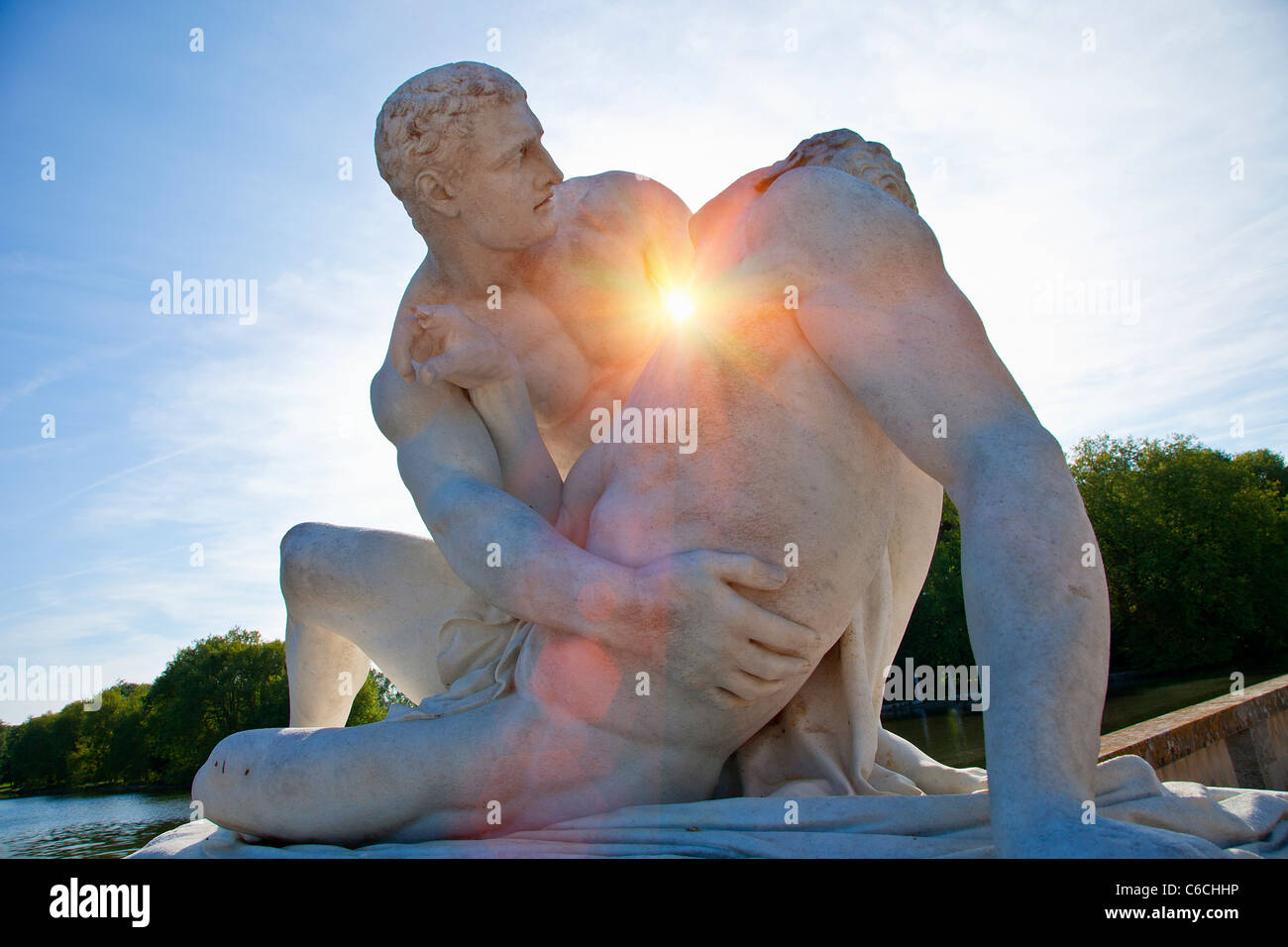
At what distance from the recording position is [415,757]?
2.62m

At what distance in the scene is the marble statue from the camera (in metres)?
2.03

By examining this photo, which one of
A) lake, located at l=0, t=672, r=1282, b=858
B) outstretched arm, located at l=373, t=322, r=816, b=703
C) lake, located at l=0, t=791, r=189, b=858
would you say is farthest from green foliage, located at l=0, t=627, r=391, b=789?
outstretched arm, located at l=373, t=322, r=816, b=703

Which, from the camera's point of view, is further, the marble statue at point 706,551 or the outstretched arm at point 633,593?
the outstretched arm at point 633,593

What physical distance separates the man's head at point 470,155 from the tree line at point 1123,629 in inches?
1311

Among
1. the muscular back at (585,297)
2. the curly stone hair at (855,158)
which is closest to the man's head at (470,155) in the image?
the muscular back at (585,297)

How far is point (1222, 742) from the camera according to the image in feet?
23.1

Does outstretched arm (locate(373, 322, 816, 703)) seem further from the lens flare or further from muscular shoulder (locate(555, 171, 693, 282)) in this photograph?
muscular shoulder (locate(555, 171, 693, 282))

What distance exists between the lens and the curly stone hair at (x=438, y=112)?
319 cm

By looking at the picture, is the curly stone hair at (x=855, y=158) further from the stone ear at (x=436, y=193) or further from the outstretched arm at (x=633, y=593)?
the outstretched arm at (x=633, y=593)

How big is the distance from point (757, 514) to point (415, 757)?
110cm

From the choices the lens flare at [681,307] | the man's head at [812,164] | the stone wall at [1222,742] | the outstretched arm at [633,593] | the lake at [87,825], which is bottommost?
the lake at [87,825]

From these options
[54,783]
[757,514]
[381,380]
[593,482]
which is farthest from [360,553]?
[54,783]

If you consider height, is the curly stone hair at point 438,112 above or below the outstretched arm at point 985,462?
above

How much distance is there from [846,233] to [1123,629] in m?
41.5
